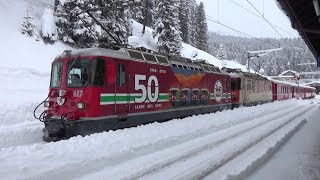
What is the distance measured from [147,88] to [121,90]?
2.03 metres

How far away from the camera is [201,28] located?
279ft

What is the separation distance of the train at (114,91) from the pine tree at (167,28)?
26.3 metres

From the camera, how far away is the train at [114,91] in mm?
12750

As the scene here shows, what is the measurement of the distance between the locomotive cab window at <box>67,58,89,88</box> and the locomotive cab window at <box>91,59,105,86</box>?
219 mm

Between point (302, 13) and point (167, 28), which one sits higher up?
point (167, 28)

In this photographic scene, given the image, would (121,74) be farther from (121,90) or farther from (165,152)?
(165,152)

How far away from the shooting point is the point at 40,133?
14422mm

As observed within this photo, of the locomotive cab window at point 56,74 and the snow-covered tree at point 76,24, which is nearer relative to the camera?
the locomotive cab window at point 56,74

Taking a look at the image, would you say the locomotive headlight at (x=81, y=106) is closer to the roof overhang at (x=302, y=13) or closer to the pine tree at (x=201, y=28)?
the roof overhang at (x=302, y=13)

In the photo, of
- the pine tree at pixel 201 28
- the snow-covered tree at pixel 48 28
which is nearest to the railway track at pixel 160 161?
the snow-covered tree at pixel 48 28

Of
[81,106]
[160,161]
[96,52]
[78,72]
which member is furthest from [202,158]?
[78,72]

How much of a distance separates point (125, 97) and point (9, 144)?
4.24m

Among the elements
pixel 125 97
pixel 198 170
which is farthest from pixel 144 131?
pixel 198 170

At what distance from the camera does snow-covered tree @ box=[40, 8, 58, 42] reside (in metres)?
34.9
